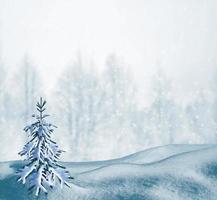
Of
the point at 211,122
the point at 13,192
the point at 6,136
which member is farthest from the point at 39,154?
the point at 211,122

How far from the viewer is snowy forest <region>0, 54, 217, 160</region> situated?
145ft

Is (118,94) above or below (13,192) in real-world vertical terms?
above

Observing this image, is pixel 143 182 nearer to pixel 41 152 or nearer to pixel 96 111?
pixel 41 152

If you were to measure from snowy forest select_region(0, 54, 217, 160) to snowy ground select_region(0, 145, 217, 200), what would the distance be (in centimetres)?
2324

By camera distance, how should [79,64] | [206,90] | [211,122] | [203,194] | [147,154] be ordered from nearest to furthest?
[203,194] < [147,154] < [79,64] < [211,122] < [206,90]

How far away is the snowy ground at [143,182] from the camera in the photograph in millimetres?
17812

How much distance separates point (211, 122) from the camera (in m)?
53.1

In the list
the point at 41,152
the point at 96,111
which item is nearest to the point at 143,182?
the point at 41,152

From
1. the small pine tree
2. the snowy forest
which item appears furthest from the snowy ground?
the snowy forest

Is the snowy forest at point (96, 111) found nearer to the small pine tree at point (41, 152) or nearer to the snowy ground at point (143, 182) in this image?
the snowy ground at point (143, 182)

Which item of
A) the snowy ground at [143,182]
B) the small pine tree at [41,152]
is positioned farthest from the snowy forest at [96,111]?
the small pine tree at [41,152]

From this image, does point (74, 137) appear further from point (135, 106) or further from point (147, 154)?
point (147, 154)

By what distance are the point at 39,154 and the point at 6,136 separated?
31.3 metres

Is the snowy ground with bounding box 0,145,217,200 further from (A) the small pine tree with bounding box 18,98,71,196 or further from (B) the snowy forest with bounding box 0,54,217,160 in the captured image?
(B) the snowy forest with bounding box 0,54,217,160
